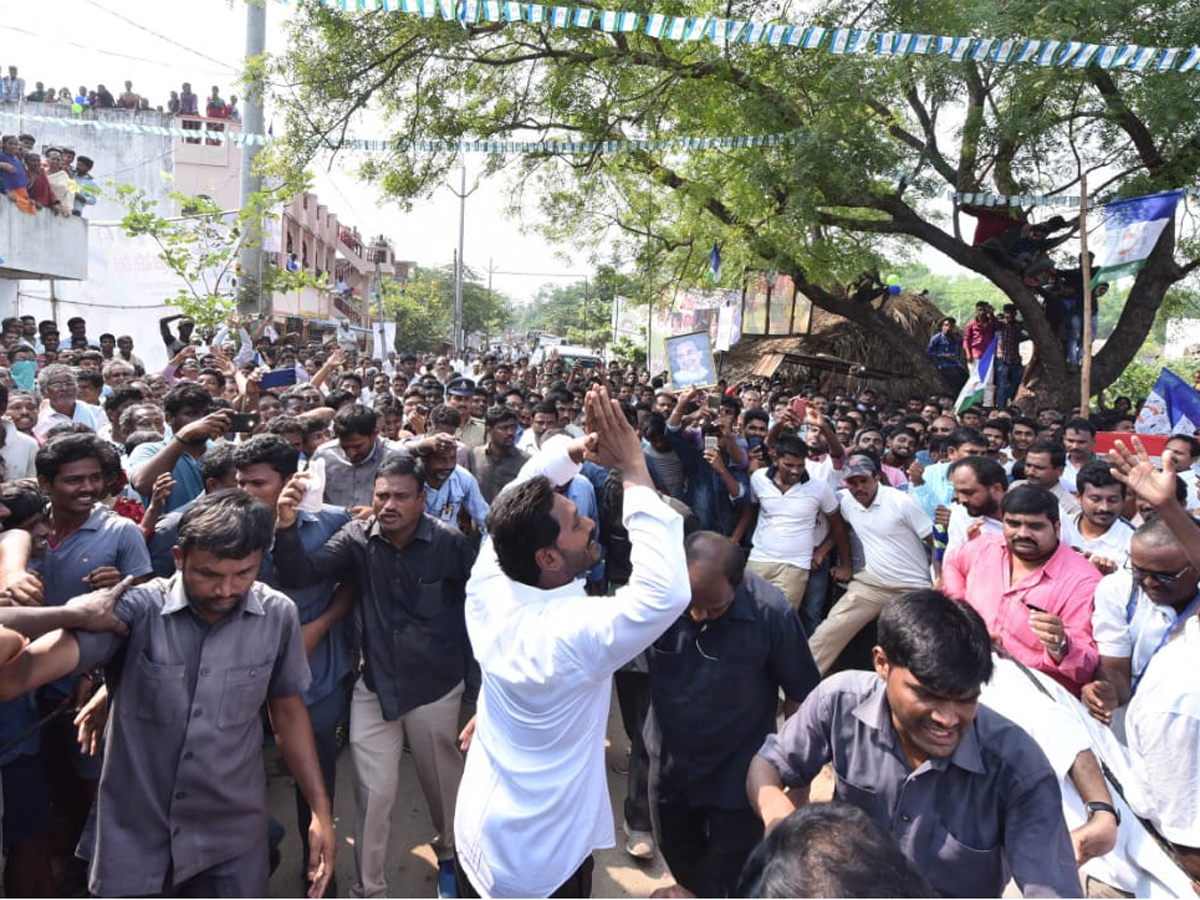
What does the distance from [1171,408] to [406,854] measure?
719 centimetres

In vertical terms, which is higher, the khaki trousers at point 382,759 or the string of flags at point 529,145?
the string of flags at point 529,145

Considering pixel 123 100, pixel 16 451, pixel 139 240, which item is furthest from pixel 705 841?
pixel 123 100

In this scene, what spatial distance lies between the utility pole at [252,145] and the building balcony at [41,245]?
3.58m

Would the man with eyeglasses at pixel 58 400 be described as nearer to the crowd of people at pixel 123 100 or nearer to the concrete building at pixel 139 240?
the concrete building at pixel 139 240

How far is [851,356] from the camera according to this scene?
52.4 ft

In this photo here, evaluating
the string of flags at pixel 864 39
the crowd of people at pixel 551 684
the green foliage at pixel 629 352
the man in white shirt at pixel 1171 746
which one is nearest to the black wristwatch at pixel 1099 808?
the crowd of people at pixel 551 684

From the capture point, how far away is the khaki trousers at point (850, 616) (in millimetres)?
4758

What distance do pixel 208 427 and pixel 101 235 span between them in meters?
10.6

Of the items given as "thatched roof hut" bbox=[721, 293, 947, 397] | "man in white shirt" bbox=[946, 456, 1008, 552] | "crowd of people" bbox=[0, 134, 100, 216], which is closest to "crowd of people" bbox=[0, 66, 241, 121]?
"crowd of people" bbox=[0, 134, 100, 216]

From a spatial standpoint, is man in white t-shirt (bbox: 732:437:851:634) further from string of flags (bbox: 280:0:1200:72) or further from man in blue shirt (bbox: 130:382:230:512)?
string of flags (bbox: 280:0:1200:72)

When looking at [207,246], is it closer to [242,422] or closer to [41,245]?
[41,245]

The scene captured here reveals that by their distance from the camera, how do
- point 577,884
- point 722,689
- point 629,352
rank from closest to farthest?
point 577,884
point 722,689
point 629,352

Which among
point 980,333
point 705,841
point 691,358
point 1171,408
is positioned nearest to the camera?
point 705,841

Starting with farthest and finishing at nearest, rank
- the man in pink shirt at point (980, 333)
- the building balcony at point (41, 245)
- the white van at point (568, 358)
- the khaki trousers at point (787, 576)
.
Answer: the white van at point (568, 358) < the man in pink shirt at point (980, 333) < the building balcony at point (41, 245) < the khaki trousers at point (787, 576)
